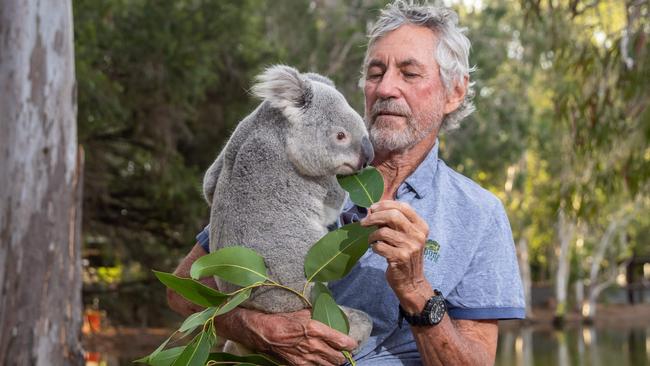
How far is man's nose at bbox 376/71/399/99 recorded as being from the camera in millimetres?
2609

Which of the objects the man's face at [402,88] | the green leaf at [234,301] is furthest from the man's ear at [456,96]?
the green leaf at [234,301]

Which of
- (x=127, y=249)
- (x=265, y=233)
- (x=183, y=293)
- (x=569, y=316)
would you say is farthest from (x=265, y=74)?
(x=569, y=316)

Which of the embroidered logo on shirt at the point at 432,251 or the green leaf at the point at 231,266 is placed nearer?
the green leaf at the point at 231,266

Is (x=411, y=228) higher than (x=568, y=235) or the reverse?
higher

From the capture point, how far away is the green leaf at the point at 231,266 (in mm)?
2158

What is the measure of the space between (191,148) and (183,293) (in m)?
11.2

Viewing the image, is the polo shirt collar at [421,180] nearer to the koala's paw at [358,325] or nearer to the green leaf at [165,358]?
the koala's paw at [358,325]

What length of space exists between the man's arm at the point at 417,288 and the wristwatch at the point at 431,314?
0.01m

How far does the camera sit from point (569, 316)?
111 ft

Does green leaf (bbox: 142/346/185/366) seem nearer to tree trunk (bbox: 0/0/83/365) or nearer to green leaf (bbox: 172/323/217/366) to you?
green leaf (bbox: 172/323/217/366)

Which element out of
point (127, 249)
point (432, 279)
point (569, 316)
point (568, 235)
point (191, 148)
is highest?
point (432, 279)

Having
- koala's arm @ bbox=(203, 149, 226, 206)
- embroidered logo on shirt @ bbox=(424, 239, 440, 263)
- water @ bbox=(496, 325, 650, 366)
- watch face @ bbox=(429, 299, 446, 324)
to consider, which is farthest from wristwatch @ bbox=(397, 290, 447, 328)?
water @ bbox=(496, 325, 650, 366)

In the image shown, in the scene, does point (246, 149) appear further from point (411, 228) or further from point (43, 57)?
point (43, 57)

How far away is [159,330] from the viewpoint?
19.2m
